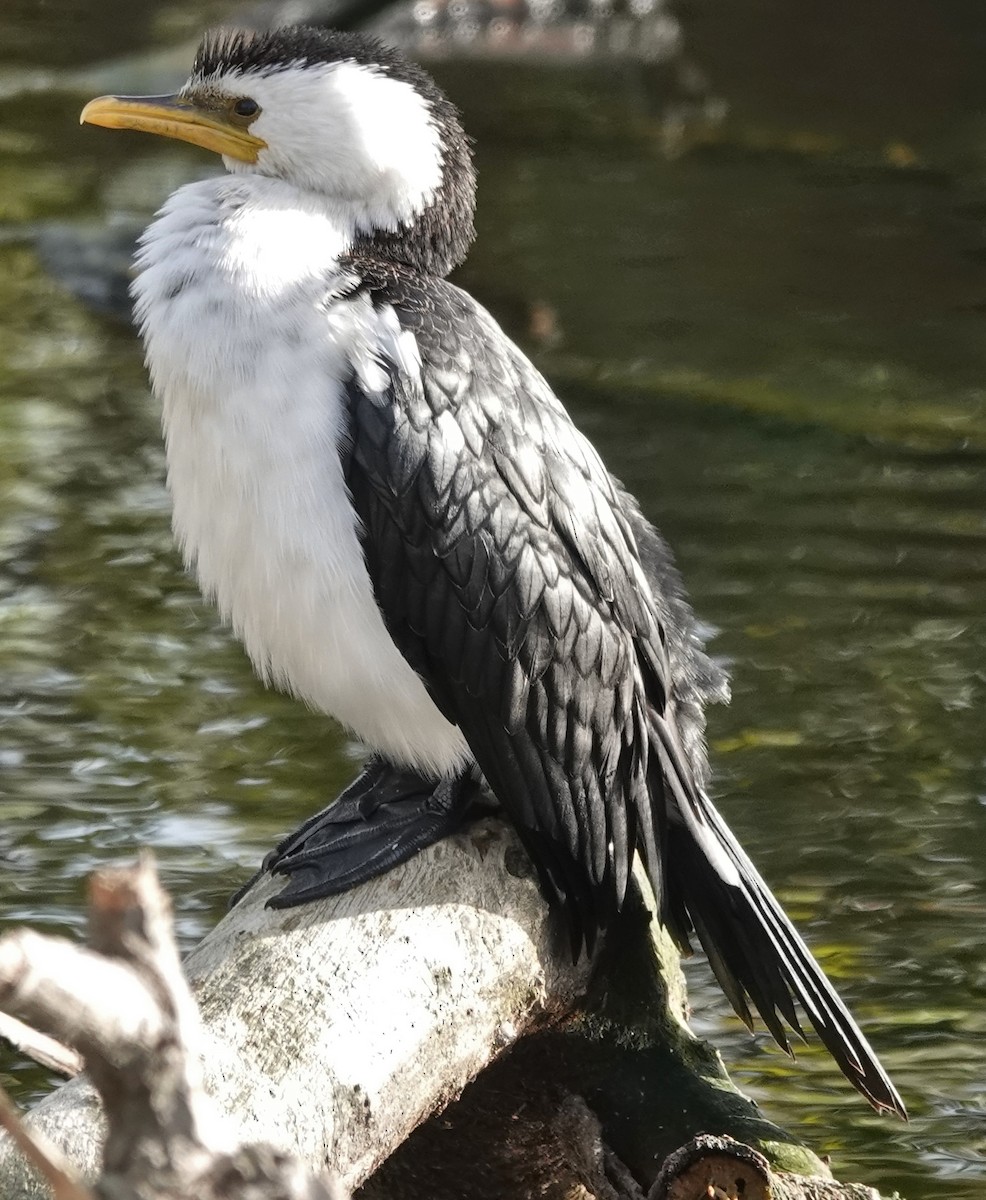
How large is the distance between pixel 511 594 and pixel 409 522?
227 millimetres

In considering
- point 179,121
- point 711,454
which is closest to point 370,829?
point 179,121

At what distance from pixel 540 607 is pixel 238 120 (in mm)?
1170

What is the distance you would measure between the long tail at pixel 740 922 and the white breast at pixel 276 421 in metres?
0.43

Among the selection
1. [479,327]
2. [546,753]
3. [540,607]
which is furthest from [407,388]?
[546,753]

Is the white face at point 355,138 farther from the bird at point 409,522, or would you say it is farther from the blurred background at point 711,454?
the blurred background at point 711,454

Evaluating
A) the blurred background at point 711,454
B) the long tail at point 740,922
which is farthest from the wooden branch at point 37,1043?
the blurred background at point 711,454

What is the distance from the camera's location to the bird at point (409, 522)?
3688 millimetres

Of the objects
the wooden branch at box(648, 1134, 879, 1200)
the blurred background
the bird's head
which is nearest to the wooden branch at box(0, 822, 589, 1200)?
the wooden branch at box(648, 1134, 879, 1200)

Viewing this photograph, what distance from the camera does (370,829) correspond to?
12.8 feet

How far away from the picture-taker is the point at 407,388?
367 centimetres

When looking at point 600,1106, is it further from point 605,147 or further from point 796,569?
point 605,147

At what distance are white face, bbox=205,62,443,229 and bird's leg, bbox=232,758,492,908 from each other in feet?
3.65

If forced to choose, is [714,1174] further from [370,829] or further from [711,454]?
[711,454]

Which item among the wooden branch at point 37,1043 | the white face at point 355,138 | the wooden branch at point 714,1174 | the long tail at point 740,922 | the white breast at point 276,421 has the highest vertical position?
the white face at point 355,138
